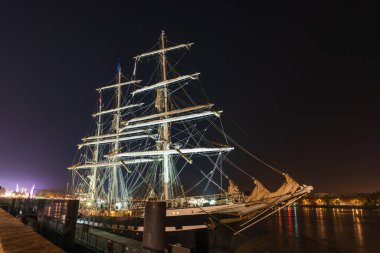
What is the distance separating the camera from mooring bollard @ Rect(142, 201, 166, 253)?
7621mm

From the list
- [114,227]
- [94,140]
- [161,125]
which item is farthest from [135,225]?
[94,140]

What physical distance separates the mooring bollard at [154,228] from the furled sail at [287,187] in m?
16.3

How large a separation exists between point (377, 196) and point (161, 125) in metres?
206

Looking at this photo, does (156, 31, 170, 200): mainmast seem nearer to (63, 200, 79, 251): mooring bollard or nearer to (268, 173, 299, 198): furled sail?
(268, 173, 299, 198): furled sail

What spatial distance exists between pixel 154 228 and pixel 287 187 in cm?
1663

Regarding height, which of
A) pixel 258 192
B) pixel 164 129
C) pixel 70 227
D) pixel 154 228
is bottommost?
pixel 70 227

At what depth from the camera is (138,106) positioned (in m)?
52.1

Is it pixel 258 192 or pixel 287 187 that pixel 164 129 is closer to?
pixel 258 192

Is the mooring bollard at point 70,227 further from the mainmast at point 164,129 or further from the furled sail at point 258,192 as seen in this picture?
the furled sail at point 258,192

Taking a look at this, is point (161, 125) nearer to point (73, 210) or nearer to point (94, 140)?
point (73, 210)

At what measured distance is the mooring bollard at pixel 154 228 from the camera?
25.0 ft

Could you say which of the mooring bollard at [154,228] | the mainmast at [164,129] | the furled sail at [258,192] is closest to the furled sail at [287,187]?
the furled sail at [258,192]

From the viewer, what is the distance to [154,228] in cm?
770

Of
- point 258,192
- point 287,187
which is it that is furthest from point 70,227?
point 287,187
